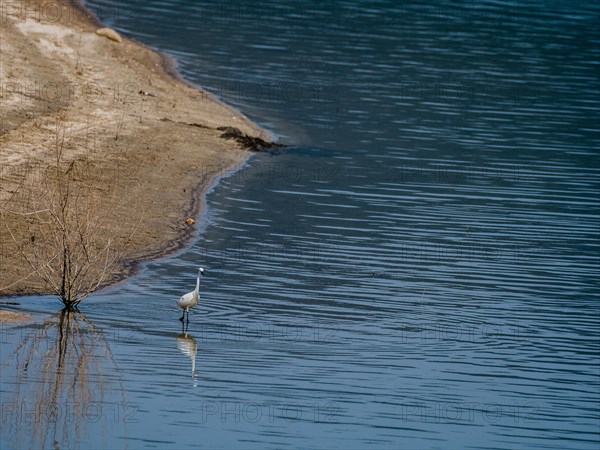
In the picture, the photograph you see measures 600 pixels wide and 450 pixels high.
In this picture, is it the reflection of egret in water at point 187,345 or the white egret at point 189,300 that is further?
the white egret at point 189,300

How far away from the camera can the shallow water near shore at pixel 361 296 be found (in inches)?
635

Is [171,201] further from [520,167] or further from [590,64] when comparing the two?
[590,64]

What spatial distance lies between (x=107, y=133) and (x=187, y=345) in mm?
13651

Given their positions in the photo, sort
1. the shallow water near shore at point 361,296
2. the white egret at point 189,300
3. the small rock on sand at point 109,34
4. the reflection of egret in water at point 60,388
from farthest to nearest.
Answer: the small rock on sand at point 109,34 → the white egret at point 189,300 → the shallow water near shore at point 361,296 → the reflection of egret in water at point 60,388

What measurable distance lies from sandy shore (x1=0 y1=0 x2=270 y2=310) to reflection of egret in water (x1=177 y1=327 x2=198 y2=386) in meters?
2.83

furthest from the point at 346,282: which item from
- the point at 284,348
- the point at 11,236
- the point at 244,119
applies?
the point at 244,119

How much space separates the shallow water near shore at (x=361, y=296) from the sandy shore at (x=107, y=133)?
85cm

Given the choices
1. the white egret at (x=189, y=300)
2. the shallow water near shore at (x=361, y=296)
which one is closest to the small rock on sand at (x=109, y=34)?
the shallow water near shore at (x=361, y=296)

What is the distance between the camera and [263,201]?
94.7ft

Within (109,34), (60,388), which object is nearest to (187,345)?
(60,388)

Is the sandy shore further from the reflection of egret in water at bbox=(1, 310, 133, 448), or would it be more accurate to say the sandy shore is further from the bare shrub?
the reflection of egret in water at bbox=(1, 310, 133, 448)

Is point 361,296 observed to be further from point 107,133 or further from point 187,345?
point 107,133

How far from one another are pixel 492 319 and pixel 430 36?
33412 mm

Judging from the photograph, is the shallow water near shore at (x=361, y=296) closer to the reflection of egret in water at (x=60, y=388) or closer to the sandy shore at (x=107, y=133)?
the reflection of egret in water at (x=60, y=388)
